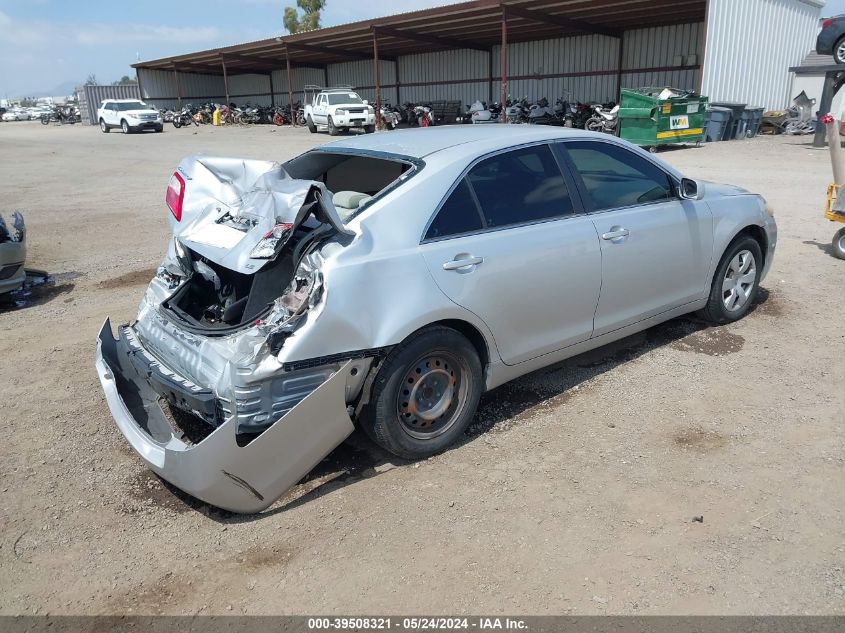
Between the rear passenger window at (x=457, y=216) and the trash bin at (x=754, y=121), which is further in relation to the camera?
the trash bin at (x=754, y=121)

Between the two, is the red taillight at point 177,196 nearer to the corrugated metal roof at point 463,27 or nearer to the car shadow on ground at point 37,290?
the car shadow on ground at point 37,290

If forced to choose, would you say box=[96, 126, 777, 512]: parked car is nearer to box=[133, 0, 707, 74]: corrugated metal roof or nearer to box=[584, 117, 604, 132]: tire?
box=[584, 117, 604, 132]: tire

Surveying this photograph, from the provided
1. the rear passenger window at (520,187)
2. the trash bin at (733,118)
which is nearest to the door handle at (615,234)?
the rear passenger window at (520,187)

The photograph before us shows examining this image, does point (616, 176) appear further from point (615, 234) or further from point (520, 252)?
point (520, 252)

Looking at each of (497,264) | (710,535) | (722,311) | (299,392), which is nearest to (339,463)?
(299,392)

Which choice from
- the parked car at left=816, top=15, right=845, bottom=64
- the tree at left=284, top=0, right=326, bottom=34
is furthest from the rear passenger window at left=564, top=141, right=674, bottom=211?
the tree at left=284, top=0, right=326, bottom=34

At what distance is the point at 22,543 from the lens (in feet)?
9.95

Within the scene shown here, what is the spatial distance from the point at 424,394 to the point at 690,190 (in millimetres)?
2537

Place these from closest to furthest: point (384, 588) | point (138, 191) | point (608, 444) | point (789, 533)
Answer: point (384, 588) → point (789, 533) → point (608, 444) → point (138, 191)

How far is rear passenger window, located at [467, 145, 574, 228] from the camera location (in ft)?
12.2

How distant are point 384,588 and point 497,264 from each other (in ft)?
5.74

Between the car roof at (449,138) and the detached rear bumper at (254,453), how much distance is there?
1481 mm

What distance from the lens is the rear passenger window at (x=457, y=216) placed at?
349 cm

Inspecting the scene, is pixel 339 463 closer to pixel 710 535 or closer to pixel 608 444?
pixel 608 444
